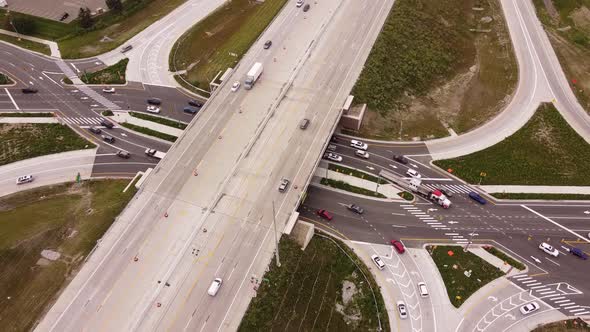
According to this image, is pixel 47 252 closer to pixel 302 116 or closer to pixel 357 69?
pixel 302 116

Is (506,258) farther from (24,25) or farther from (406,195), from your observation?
(24,25)

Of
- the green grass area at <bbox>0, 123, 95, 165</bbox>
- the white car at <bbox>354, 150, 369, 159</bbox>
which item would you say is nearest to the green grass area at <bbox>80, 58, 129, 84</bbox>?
the green grass area at <bbox>0, 123, 95, 165</bbox>

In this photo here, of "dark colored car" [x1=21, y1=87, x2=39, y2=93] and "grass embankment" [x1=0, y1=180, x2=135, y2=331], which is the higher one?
"dark colored car" [x1=21, y1=87, x2=39, y2=93]

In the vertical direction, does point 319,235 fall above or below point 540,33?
below

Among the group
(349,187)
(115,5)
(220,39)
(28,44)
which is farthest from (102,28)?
(349,187)

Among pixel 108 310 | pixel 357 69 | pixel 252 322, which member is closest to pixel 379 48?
pixel 357 69

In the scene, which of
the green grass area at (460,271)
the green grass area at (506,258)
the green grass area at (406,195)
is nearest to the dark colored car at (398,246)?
the green grass area at (460,271)

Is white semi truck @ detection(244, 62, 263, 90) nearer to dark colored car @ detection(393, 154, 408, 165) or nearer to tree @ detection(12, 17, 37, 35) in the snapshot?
dark colored car @ detection(393, 154, 408, 165)
